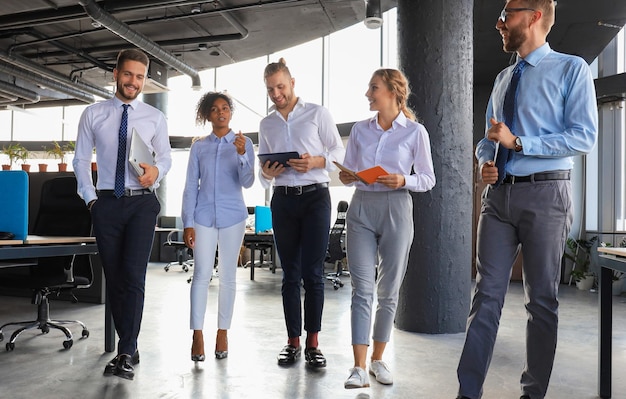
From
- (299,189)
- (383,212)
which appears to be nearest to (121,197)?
(299,189)

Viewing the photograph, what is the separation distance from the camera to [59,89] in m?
11.4

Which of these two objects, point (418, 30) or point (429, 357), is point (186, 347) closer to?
point (429, 357)

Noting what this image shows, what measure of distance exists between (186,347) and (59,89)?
981 centimetres

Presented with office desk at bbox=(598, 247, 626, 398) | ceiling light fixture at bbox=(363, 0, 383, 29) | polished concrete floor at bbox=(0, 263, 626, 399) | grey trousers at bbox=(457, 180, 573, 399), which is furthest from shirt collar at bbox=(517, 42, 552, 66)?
ceiling light fixture at bbox=(363, 0, 383, 29)

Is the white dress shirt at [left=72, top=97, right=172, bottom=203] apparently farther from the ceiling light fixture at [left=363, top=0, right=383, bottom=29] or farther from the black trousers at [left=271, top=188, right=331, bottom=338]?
the ceiling light fixture at [left=363, top=0, right=383, bottom=29]

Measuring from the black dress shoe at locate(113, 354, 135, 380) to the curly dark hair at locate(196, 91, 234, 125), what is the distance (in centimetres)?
139

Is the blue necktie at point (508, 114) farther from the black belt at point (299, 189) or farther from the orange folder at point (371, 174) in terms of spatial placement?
the black belt at point (299, 189)

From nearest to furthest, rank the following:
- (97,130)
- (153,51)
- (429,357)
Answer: (97,130), (429,357), (153,51)

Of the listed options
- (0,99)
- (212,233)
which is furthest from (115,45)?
(212,233)

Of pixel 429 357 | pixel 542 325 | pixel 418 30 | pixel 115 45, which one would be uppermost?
pixel 115 45

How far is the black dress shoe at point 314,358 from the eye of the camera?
116 inches

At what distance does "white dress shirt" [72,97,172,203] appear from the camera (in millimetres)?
2760

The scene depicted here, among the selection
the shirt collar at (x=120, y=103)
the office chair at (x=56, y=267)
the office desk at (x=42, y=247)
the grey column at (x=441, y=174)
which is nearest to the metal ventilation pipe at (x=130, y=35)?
the office chair at (x=56, y=267)

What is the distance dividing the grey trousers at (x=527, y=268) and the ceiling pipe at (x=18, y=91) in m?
12.0
